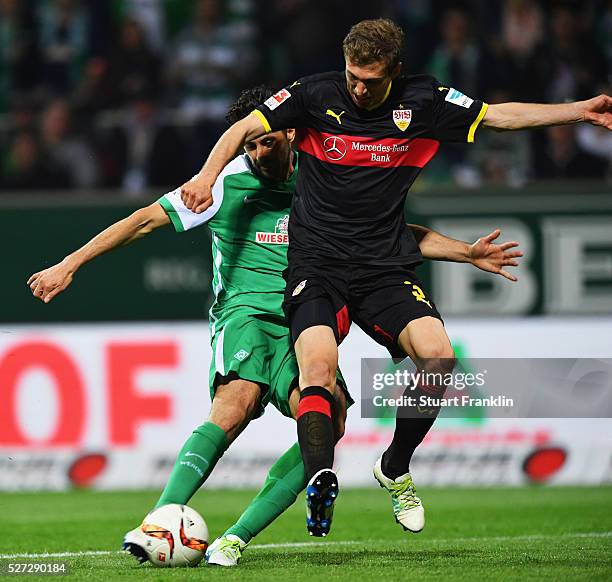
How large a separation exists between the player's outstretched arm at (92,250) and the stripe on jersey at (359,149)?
31.6 inches

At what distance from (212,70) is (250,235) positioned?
7081 mm

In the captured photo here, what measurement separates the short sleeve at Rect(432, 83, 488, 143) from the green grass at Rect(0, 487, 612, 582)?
202 cm

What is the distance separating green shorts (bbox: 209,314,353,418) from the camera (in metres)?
6.27

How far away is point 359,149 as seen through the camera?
6027mm

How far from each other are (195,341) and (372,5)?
14.8ft

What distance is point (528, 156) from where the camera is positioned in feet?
40.2

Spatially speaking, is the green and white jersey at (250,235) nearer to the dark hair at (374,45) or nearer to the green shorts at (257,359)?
the green shorts at (257,359)

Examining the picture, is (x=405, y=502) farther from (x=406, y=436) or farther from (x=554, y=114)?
(x=554, y=114)

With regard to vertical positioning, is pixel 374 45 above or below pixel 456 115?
above

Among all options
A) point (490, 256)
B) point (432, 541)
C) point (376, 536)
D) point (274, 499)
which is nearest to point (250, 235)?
point (490, 256)

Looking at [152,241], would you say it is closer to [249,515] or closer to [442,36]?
[442,36]

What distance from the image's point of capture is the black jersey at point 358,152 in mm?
6027

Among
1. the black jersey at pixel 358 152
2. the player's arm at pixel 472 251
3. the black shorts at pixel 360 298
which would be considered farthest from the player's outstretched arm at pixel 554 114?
the black shorts at pixel 360 298

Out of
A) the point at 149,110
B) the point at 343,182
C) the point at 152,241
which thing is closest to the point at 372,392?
the point at 343,182
